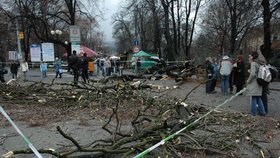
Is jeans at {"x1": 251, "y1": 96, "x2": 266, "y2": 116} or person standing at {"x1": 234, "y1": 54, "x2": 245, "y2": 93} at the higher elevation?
person standing at {"x1": 234, "y1": 54, "x2": 245, "y2": 93}

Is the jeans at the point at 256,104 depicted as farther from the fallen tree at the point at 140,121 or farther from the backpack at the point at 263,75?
the fallen tree at the point at 140,121

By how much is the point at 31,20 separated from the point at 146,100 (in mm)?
28877

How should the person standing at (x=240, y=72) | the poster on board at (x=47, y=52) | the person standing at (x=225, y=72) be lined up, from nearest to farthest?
1. the person standing at (x=240, y=72)
2. the person standing at (x=225, y=72)
3. the poster on board at (x=47, y=52)

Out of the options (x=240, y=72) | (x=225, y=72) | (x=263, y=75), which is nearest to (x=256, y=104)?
(x=263, y=75)

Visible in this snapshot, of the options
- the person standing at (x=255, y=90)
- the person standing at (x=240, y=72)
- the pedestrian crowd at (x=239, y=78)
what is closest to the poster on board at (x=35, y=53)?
the pedestrian crowd at (x=239, y=78)

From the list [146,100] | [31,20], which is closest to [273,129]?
[146,100]

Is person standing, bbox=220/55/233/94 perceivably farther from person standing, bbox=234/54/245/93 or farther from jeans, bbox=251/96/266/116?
jeans, bbox=251/96/266/116

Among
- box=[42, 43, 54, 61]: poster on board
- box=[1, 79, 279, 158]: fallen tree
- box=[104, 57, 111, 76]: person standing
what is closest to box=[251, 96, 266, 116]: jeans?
box=[1, 79, 279, 158]: fallen tree

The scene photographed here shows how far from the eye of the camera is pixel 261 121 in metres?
7.38

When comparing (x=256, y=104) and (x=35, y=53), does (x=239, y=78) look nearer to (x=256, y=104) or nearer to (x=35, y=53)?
(x=256, y=104)

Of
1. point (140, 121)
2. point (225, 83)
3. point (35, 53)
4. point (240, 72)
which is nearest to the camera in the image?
point (140, 121)

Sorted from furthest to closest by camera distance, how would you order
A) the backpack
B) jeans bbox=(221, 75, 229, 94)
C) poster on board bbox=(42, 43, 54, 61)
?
poster on board bbox=(42, 43, 54, 61) → jeans bbox=(221, 75, 229, 94) → the backpack

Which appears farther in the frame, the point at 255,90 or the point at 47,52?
the point at 47,52

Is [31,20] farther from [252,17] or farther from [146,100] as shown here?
[146,100]
